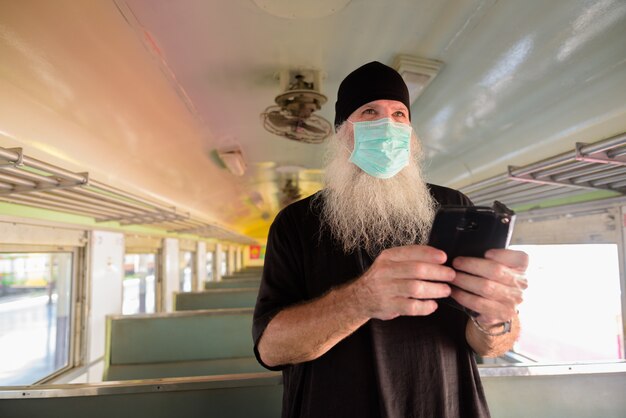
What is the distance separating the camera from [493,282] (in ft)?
2.52

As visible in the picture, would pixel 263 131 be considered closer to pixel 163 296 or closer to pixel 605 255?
pixel 605 255

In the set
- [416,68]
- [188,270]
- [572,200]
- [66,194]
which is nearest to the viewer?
[416,68]

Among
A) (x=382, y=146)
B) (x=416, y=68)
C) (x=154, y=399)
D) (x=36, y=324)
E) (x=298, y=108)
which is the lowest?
(x=36, y=324)

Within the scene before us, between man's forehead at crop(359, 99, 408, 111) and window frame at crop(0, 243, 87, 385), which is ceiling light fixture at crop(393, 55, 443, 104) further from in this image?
window frame at crop(0, 243, 87, 385)

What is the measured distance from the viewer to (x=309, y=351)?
0.92 m

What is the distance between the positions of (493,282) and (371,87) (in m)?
0.79

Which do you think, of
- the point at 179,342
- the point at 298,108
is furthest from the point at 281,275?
the point at 179,342

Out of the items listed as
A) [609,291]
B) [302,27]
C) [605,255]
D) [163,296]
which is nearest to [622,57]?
[302,27]

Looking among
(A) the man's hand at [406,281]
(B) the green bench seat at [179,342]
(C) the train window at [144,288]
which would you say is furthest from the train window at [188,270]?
(A) the man's hand at [406,281]

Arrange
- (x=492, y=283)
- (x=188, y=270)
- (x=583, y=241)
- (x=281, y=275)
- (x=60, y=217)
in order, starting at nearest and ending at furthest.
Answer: (x=492, y=283) < (x=281, y=275) < (x=583, y=241) < (x=60, y=217) < (x=188, y=270)

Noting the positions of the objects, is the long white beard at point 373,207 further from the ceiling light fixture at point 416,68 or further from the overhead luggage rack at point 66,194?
the overhead luggage rack at point 66,194

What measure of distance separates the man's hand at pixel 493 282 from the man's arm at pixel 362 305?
1.7 inches

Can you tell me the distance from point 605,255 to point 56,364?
6001 mm

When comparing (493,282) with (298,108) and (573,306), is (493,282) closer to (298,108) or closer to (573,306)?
(298,108)
